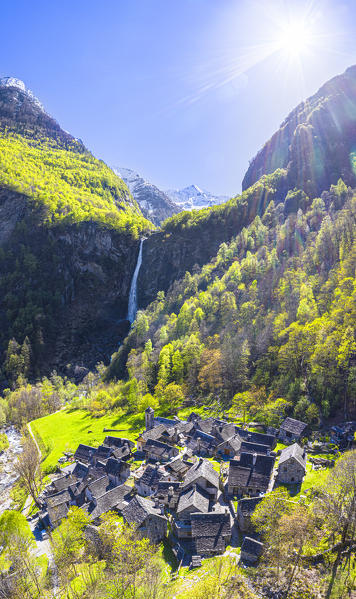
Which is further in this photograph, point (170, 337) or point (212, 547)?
point (170, 337)

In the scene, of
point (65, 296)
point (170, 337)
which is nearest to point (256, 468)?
point (170, 337)

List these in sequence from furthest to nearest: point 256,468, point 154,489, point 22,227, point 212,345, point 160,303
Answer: point 22,227, point 160,303, point 212,345, point 154,489, point 256,468

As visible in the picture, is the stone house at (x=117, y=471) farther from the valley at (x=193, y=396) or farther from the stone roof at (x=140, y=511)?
the stone roof at (x=140, y=511)

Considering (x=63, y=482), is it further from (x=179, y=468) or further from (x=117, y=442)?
(x=179, y=468)

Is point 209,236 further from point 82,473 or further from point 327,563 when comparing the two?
point 327,563

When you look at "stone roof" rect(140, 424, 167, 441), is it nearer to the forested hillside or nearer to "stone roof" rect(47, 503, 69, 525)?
"stone roof" rect(47, 503, 69, 525)

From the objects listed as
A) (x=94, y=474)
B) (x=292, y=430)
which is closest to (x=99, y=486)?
(x=94, y=474)

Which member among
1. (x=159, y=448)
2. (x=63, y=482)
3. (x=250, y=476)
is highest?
(x=250, y=476)

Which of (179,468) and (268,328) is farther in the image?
(268,328)
